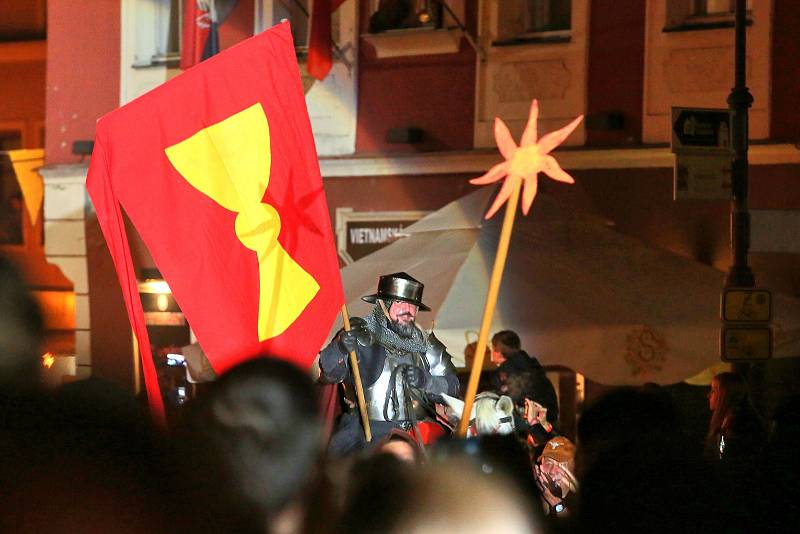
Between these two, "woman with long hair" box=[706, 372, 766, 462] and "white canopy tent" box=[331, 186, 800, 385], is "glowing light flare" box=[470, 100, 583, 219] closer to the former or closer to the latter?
"woman with long hair" box=[706, 372, 766, 462]

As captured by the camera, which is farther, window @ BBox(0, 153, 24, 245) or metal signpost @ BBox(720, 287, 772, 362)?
window @ BBox(0, 153, 24, 245)

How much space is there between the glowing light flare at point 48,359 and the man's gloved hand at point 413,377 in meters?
2.14

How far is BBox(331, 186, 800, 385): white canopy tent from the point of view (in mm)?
9078

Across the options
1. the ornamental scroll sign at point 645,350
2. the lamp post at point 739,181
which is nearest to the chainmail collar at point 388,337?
the ornamental scroll sign at point 645,350

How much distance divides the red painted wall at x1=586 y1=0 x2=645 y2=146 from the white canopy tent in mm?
2562

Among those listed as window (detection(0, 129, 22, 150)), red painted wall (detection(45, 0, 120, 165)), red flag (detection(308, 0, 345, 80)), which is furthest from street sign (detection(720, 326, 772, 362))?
window (detection(0, 129, 22, 150))

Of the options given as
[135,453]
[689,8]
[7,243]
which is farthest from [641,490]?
[7,243]

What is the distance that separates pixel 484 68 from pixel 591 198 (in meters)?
2.04

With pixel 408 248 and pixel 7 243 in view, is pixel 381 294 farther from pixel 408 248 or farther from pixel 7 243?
pixel 7 243

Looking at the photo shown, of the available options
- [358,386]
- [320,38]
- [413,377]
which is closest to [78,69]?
[320,38]

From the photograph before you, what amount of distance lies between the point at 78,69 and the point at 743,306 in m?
10.4

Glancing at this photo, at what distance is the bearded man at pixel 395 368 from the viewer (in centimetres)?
581

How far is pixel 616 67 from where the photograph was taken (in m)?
12.9

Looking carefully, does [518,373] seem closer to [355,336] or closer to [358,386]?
[355,336]
